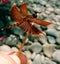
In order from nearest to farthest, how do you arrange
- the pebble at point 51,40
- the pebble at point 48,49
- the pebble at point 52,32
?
the pebble at point 48,49 < the pebble at point 51,40 < the pebble at point 52,32

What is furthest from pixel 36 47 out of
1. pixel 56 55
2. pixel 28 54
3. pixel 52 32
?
pixel 52 32

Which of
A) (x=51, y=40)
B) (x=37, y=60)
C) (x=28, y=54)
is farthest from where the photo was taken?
(x=51, y=40)

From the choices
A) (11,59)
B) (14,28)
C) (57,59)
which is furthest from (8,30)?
(11,59)

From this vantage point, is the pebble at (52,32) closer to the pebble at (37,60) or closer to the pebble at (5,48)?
the pebble at (37,60)

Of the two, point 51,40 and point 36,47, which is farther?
point 51,40

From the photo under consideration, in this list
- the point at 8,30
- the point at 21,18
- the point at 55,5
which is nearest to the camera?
the point at 21,18

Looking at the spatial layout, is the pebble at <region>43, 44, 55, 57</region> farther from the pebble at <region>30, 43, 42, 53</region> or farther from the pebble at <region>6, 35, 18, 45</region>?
the pebble at <region>6, 35, 18, 45</region>

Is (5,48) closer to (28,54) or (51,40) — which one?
(28,54)

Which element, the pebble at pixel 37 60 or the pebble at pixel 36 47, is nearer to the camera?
the pebble at pixel 37 60

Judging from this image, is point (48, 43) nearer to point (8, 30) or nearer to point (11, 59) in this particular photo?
point (8, 30)

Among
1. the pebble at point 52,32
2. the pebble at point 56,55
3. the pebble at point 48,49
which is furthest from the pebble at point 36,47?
the pebble at point 52,32

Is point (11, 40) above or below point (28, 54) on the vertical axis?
above
